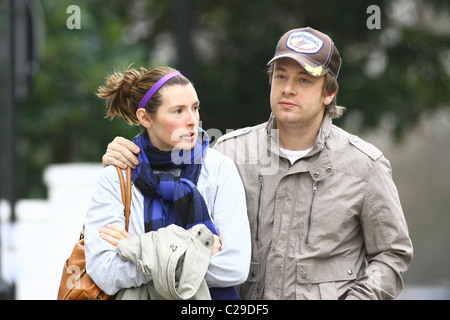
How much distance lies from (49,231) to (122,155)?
159 inches

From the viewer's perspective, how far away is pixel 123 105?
3.42m

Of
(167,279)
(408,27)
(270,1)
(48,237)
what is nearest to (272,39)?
(270,1)

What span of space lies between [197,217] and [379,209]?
76 cm

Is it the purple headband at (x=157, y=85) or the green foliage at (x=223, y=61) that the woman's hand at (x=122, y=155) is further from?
the green foliage at (x=223, y=61)

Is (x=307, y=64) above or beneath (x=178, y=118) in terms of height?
above

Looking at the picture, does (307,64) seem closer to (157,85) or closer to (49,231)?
(157,85)

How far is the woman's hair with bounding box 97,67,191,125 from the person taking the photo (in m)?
3.27

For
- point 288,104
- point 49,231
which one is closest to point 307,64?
point 288,104

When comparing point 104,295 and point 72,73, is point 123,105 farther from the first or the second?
point 72,73

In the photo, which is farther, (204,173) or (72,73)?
(72,73)

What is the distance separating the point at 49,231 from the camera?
7.12 meters

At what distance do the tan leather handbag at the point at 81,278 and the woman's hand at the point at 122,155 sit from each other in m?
0.03

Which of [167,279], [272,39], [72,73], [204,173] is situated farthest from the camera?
[72,73]

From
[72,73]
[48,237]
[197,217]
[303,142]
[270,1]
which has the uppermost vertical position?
[270,1]
